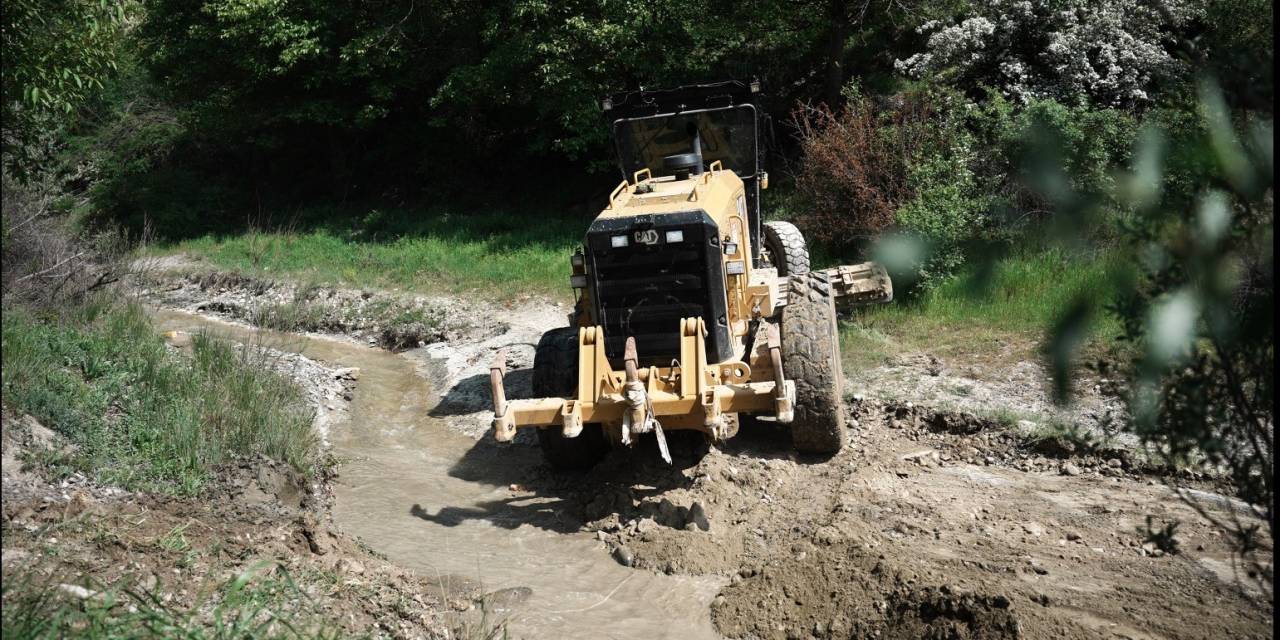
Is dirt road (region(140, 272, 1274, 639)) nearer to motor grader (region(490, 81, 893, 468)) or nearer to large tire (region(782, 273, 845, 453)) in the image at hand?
large tire (region(782, 273, 845, 453))

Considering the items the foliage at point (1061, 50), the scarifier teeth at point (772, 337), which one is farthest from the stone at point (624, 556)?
the foliage at point (1061, 50)

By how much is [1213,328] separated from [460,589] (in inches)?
186

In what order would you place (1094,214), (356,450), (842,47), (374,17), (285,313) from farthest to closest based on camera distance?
(374,17) < (842,47) < (285,313) < (356,450) < (1094,214)

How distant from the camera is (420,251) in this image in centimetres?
1841

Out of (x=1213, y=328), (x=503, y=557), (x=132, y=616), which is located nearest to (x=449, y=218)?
(x=503, y=557)

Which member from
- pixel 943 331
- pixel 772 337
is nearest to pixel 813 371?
pixel 772 337

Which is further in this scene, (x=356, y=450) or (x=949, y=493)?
(x=356, y=450)

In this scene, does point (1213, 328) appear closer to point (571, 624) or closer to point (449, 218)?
point (571, 624)

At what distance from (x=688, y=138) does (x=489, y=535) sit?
165 inches

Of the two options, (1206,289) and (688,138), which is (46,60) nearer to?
(688,138)

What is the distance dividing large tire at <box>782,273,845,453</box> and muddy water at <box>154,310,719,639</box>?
6.04 ft

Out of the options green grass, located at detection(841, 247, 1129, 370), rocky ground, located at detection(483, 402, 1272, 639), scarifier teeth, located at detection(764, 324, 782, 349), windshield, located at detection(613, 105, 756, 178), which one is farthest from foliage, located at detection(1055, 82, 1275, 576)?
windshield, located at detection(613, 105, 756, 178)

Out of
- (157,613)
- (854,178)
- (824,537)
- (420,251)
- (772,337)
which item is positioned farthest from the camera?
(420,251)

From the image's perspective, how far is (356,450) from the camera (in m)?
9.55
